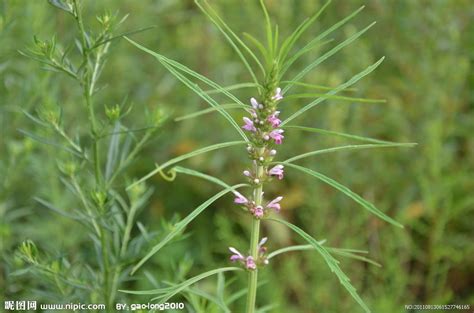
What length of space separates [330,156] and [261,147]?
1492mm

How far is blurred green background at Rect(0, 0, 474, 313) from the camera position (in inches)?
89.7

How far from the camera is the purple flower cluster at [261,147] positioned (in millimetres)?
1005

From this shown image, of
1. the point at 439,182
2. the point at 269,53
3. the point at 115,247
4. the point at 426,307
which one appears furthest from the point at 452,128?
the point at 269,53

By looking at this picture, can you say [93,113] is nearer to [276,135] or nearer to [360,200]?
[276,135]

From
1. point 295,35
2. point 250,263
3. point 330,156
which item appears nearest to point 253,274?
point 250,263

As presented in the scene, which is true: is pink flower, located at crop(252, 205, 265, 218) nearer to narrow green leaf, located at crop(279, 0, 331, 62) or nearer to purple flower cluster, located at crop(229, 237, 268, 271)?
purple flower cluster, located at crop(229, 237, 268, 271)

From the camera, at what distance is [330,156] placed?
250 cm

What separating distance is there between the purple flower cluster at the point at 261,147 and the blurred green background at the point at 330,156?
3.38 ft

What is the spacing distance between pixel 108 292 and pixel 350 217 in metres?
1.43

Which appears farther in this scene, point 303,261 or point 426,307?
point 303,261

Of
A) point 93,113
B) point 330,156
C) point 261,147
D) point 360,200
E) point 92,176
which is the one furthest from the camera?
point 330,156

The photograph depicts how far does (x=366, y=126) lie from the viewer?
2.76 meters

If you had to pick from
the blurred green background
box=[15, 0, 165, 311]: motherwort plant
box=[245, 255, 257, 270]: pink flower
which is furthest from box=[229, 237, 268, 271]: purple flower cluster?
the blurred green background

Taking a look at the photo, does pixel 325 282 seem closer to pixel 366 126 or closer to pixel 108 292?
pixel 366 126
